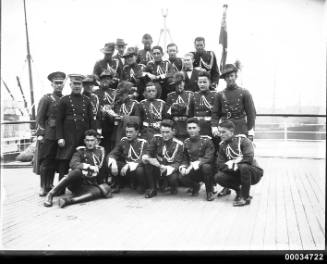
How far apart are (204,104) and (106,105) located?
60.7 inches

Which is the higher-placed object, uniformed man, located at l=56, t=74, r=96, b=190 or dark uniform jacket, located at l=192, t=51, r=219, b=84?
dark uniform jacket, located at l=192, t=51, r=219, b=84

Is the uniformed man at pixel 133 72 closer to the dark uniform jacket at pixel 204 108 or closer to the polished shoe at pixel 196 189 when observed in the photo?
the dark uniform jacket at pixel 204 108

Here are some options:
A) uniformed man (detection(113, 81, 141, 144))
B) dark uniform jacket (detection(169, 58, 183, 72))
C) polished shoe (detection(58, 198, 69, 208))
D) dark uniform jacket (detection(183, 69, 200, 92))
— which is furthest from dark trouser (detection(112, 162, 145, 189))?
dark uniform jacket (detection(169, 58, 183, 72))

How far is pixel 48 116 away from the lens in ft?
17.5

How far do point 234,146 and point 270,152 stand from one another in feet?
19.3

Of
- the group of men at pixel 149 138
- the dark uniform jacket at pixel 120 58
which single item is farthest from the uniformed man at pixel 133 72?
the group of men at pixel 149 138

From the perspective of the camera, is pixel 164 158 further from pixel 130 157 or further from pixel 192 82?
pixel 192 82

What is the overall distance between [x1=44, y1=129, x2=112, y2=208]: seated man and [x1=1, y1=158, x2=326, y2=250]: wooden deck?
0.15m

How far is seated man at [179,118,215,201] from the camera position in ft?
16.2

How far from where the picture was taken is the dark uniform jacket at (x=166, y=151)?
16.9 ft

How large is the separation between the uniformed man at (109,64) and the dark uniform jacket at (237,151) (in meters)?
2.53

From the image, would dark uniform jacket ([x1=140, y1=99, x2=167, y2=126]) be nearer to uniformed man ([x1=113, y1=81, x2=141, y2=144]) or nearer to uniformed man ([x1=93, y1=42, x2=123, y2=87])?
uniformed man ([x1=113, y1=81, x2=141, y2=144])

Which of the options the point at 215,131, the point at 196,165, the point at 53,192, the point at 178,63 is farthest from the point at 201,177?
the point at 178,63

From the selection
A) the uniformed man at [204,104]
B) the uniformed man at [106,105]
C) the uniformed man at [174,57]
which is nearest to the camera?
the uniformed man at [204,104]
